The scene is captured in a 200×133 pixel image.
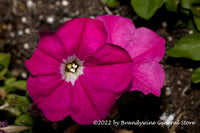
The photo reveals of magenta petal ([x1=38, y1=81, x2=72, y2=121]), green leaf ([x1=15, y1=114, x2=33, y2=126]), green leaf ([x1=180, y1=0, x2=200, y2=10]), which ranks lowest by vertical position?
green leaf ([x1=15, y1=114, x2=33, y2=126])

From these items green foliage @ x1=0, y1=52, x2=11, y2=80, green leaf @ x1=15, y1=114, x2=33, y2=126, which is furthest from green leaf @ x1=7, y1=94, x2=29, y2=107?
green foliage @ x1=0, y1=52, x2=11, y2=80

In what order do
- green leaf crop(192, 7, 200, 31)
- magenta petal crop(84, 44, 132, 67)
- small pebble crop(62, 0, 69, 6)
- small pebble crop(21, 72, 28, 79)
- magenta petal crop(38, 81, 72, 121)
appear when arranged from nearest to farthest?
magenta petal crop(84, 44, 132, 67) < magenta petal crop(38, 81, 72, 121) < green leaf crop(192, 7, 200, 31) < small pebble crop(62, 0, 69, 6) < small pebble crop(21, 72, 28, 79)

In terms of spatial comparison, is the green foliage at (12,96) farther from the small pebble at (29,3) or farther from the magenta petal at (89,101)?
the magenta petal at (89,101)

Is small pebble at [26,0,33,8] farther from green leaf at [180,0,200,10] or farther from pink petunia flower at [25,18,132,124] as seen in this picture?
green leaf at [180,0,200,10]

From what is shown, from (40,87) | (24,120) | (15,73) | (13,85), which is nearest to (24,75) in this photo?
(15,73)

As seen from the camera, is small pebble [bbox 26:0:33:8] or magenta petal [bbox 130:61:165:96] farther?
small pebble [bbox 26:0:33:8]

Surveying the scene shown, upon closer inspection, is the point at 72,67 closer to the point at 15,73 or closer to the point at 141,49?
the point at 141,49
